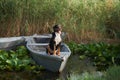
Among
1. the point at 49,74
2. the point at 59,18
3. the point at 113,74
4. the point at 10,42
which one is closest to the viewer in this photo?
the point at 113,74

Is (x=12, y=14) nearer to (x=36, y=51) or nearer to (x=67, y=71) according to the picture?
(x=36, y=51)

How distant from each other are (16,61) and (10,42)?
1.47 meters

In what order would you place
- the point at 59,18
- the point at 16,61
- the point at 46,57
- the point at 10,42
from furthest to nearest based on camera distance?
the point at 59,18 → the point at 10,42 → the point at 16,61 → the point at 46,57

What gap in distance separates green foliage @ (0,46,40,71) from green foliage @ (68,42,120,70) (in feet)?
5.33

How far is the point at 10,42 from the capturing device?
1191 centimetres

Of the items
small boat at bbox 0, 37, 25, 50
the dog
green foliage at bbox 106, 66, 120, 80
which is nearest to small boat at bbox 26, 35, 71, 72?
the dog

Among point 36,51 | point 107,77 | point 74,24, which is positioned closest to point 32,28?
point 74,24

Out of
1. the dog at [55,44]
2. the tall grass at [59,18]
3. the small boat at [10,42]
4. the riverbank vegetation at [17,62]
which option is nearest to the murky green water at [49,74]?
the riverbank vegetation at [17,62]

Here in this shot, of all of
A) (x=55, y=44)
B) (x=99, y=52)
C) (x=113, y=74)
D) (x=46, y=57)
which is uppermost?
(x=55, y=44)

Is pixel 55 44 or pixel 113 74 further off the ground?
pixel 55 44

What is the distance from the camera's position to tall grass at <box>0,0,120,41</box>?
12.8 m

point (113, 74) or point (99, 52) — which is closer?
point (113, 74)

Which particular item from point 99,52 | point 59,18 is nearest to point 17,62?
point 99,52

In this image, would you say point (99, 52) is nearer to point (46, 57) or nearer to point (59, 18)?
point (59, 18)
